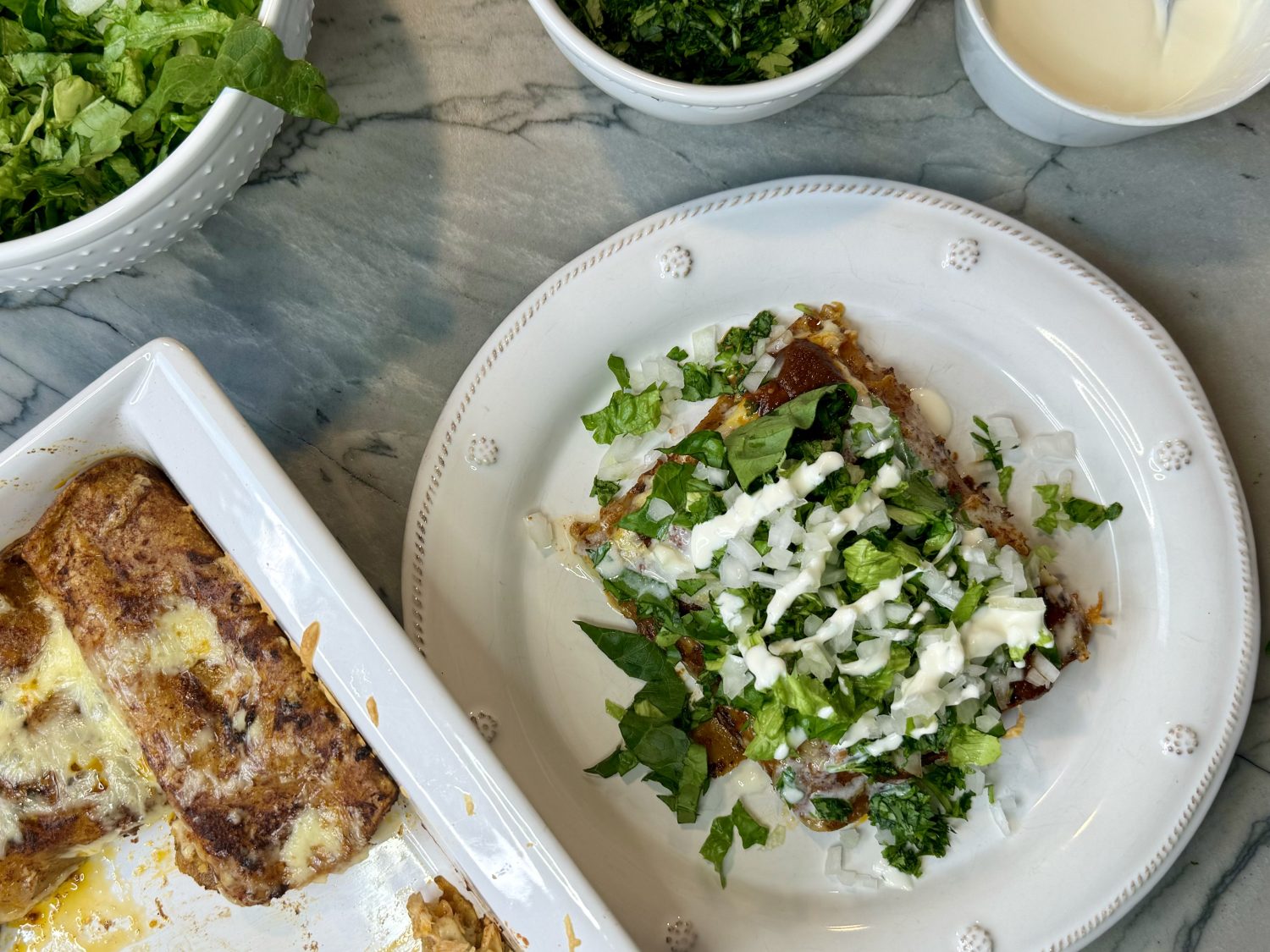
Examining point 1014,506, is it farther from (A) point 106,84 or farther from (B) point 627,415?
(A) point 106,84

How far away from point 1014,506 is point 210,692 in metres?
1.62

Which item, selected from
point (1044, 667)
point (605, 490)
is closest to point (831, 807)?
point (1044, 667)

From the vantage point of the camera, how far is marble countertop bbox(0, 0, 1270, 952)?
6.63ft

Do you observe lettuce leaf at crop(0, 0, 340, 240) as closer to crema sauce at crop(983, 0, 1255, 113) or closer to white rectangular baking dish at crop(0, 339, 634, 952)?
white rectangular baking dish at crop(0, 339, 634, 952)

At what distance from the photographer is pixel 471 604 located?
1.94 metres

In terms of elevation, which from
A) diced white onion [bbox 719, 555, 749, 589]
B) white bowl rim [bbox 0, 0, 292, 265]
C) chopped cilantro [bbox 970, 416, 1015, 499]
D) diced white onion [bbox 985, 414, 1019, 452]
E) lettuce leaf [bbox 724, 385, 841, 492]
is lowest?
chopped cilantro [bbox 970, 416, 1015, 499]

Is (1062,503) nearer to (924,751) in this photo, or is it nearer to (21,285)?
(924,751)

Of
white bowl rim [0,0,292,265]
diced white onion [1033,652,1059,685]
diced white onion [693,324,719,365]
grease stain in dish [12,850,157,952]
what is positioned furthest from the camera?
diced white onion [693,324,719,365]

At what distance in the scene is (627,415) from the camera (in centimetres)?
196

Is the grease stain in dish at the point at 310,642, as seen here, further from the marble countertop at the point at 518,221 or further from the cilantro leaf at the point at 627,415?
the cilantro leaf at the point at 627,415

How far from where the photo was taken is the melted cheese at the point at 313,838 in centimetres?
171

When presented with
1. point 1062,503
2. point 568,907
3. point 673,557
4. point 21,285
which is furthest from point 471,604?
point 1062,503

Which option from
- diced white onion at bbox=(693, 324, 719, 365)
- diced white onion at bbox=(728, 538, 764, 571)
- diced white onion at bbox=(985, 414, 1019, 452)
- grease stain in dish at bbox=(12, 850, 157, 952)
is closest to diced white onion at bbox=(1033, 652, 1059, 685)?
diced white onion at bbox=(985, 414, 1019, 452)

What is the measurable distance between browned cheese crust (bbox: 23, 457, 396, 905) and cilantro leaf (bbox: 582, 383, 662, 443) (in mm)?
740
